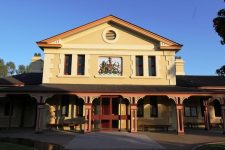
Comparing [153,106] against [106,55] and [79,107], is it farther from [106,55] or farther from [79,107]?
[79,107]

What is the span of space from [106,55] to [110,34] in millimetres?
2036

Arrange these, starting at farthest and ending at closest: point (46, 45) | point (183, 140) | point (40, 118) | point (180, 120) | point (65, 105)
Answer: point (46, 45) → point (65, 105) → point (180, 120) → point (40, 118) → point (183, 140)

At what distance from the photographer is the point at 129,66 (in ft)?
70.1

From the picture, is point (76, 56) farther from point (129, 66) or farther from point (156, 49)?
point (156, 49)

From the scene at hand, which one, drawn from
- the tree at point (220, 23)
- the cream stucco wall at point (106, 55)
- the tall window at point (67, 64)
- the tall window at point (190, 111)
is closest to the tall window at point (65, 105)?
the cream stucco wall at point (106, 55)

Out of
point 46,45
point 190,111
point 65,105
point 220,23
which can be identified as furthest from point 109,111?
point 220,23

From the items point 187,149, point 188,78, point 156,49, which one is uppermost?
point 156,49

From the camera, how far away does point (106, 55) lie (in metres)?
21.4

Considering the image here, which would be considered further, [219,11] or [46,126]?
[46,126]

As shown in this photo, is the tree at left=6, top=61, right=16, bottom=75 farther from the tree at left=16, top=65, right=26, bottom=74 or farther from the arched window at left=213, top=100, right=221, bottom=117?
the arched window at left=213, top=100, right=221, bottom=117

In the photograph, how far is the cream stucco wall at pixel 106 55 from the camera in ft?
68.7

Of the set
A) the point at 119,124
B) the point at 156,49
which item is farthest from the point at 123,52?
the point at 119,124

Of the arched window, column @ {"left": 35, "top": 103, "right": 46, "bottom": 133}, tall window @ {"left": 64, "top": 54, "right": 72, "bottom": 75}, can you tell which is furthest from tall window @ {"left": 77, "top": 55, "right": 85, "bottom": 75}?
the arched window

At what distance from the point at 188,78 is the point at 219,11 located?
1385 centimetres
